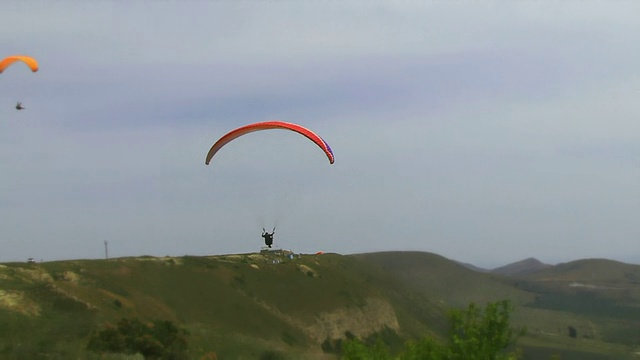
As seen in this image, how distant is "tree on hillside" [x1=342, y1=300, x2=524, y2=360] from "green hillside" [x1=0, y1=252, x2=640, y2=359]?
145 cm

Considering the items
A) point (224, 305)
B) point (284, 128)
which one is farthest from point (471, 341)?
point (224, 305)

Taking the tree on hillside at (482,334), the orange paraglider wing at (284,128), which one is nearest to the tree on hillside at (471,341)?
the tree on hillside at (482,334)

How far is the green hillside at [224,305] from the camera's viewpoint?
6112 cm

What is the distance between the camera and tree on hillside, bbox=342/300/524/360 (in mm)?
36656

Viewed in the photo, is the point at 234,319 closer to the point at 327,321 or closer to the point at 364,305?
the point at 327,321

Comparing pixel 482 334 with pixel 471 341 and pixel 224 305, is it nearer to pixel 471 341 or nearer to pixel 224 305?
pixel 471 341

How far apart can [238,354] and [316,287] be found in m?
48.3

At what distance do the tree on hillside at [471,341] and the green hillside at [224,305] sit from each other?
4.75 feet

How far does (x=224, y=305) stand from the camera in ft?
301

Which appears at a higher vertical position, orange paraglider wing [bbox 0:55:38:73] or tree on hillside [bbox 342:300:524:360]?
orange paraglider wing [bbox 0:55:38:73]

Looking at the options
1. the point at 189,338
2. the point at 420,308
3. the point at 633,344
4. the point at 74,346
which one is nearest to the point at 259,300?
the point at 189,338

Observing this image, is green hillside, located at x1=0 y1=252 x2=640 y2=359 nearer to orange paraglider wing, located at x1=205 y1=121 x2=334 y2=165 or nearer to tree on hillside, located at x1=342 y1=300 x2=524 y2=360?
tree on hillside, located at x1=342 y1=300 x2=524 y2=360

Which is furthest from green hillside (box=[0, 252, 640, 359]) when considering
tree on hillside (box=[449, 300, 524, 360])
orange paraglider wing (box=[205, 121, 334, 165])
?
orange paraglider wing (box=[205, 121, 334, 165])

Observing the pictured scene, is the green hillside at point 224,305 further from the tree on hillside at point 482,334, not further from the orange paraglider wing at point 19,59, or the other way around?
the orange paraglider wing at point 19,59
